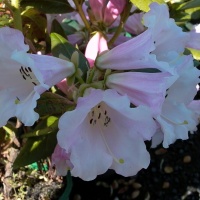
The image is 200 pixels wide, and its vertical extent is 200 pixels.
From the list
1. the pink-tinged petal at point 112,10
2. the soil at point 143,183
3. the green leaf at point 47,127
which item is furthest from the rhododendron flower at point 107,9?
the soil at point 143,183

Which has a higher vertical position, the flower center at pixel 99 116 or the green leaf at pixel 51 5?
the green leaf at pixel 51 5

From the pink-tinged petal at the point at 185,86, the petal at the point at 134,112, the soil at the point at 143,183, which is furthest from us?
the soil at the point at 143,183

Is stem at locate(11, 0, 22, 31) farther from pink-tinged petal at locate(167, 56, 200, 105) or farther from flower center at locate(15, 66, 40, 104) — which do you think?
pink-tinged petal at locate(167, 56, 200, 105)

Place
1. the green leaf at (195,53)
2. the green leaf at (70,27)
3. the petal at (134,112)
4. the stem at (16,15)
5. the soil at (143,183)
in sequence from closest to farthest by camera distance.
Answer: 1. the petal at (134,112)
2. the stem at (16,15)
3. the green leaf at (195,53)
4. the green leaf at (70,27)
5. the soil at (143,183)

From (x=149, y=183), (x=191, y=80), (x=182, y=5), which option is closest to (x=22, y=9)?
(x=182, y=5)

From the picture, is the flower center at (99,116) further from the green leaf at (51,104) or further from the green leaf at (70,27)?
the green leaf at (70,27)

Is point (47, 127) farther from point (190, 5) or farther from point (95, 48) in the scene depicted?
point (190, 5)

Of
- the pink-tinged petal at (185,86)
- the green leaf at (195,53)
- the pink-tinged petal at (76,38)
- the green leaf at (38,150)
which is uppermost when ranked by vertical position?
the pink-tinged petal at (185,86)
